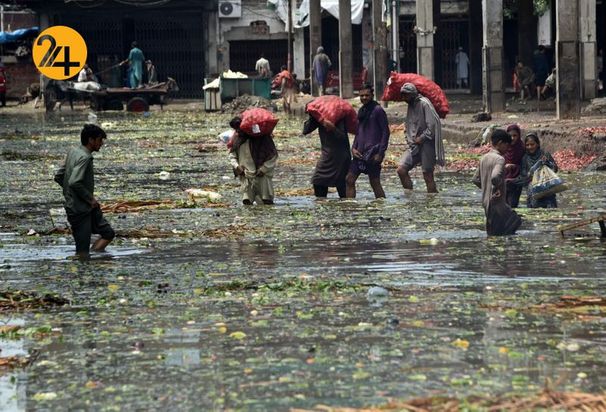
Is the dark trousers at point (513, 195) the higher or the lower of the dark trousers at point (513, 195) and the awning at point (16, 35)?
the lower

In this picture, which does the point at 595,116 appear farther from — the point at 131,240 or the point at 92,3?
the point at 92,3

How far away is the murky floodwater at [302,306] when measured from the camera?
796 centimetres

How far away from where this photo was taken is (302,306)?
411 inches

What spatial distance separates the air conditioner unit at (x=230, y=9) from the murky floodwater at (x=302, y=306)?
126 ft

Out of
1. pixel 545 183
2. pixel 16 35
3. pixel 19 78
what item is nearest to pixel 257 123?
pixel 545 183

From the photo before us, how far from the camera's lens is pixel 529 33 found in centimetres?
4350

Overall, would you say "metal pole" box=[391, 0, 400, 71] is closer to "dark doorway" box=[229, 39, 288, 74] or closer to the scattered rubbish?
"dark doorway" box=[229, 39, 288, 74]

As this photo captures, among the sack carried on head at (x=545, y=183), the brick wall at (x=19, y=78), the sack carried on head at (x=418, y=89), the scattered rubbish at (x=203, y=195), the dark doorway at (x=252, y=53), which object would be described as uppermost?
the dark doorway at (x=252, y=53)

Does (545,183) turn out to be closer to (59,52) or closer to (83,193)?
(83,193)

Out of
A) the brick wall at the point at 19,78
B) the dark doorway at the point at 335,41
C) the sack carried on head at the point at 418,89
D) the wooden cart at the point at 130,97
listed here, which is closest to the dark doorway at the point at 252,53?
the dark doorway at the point at 335,41

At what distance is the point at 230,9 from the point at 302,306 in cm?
4769

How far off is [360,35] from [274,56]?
3410 millimetres

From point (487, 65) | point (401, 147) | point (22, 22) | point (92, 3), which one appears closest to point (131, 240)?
point (401, 147)

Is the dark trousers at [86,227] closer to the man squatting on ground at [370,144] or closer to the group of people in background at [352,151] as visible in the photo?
the group of people in background at [352,151]
